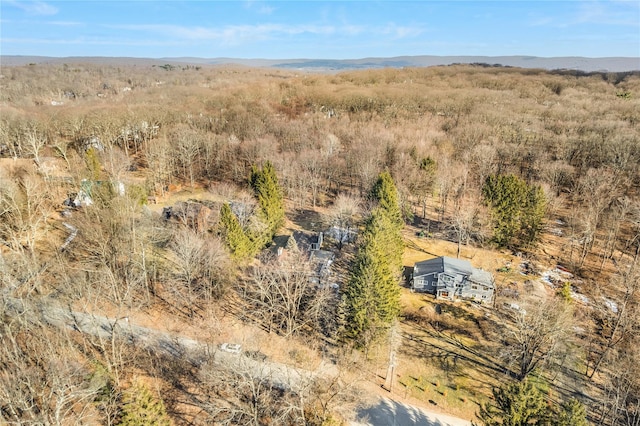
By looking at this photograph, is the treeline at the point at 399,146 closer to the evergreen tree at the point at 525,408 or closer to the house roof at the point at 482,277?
the house roof at the point at 482,277

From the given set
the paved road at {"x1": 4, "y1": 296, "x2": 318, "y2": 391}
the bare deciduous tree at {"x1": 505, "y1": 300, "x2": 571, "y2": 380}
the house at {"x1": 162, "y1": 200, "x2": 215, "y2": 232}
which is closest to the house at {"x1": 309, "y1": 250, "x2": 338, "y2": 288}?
the paved road at {"x1": 4, "y1": 296, "x2": 318, "y2": 391}

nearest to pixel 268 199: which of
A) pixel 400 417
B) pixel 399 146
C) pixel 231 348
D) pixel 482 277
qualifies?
pixel 231 348

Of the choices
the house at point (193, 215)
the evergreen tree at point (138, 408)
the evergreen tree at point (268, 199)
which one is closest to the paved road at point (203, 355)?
the evergreen tree at point (138, 408)

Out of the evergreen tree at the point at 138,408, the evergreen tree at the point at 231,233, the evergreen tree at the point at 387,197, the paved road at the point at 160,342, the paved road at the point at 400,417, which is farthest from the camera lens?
the evergreen tree at the point at 387,197

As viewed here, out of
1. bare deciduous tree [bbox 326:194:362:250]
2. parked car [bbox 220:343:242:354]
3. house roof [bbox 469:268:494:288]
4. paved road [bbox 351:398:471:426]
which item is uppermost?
bare deciduous tree [bbox 326:194:362:250]

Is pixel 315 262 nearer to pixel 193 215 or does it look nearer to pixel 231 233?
pixel 231 233

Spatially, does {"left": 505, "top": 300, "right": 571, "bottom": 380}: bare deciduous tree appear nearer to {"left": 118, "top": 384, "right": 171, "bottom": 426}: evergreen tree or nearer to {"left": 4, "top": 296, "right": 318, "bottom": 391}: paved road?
{"left": 4, "top": 296, "right": 318, "bottom": 391}: paved road

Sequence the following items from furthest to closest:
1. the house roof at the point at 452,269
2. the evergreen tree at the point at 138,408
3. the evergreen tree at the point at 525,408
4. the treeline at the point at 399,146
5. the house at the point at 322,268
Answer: the treeline at the point at 399,146 < the house roof at the point at 452,269 < the house at the point at 322,268 < the evergreen tree at the point at 525,408 < the evergreen tree at the point at 138,408
